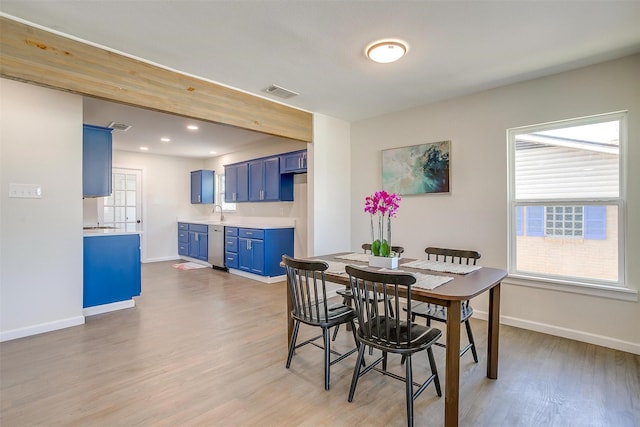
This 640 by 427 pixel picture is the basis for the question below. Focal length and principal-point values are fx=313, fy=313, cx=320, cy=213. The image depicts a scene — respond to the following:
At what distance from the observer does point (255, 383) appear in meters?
2.14

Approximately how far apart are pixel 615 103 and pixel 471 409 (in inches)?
107

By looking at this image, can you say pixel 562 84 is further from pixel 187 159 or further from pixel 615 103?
pixel 187 159

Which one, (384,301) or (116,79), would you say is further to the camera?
(116,79)

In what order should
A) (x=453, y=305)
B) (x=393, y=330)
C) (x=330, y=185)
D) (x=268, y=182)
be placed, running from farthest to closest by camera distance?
(x=268, y=182) < (x=330, y=185) < (x=393, y=330) < (x=453, y=305)

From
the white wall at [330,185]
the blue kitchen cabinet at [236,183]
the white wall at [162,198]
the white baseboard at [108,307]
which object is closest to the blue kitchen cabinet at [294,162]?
the white wall at [330,185]

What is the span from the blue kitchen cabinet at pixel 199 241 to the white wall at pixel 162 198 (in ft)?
2.61

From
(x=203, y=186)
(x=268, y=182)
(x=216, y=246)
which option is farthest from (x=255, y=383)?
(x=203, y=186)

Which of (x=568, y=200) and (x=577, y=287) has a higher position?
(x=568, y=200)

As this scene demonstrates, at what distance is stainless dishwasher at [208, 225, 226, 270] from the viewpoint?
591 cm

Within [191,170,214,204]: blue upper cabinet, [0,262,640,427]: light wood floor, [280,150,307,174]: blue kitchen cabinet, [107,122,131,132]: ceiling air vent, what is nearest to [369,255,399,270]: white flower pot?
[0,262,640,427]: light wood floor

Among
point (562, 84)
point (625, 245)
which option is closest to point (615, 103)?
point (562, 84)

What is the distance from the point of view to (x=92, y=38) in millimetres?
2262

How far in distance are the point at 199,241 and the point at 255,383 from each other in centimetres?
492

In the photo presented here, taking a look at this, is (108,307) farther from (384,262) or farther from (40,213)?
(384,262)
